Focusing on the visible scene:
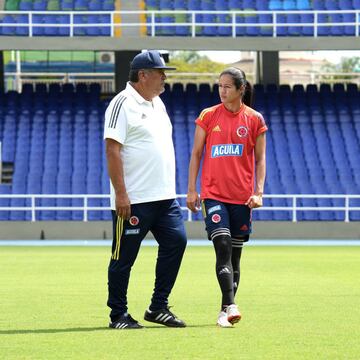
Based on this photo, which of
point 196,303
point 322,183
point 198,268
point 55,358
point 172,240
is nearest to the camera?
point 55,358

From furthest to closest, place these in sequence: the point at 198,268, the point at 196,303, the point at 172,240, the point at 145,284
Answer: the point at 198,268 → the point at 145,284 → the point at 196,303 → the point at 172,240

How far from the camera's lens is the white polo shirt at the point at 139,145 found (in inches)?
379

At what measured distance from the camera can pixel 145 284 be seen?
15117 mm

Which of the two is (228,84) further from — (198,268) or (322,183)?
(322,183)

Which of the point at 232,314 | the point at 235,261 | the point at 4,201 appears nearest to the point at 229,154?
the point at 235,261

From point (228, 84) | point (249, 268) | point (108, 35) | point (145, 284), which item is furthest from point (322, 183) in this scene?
point (228, 84)

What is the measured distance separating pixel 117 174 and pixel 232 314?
1.45m

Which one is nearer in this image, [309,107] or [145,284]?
[145,284]

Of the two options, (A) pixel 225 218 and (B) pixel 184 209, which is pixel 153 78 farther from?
(B) pixel 184 209

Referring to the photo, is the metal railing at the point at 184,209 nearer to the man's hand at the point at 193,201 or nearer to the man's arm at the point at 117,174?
the man's hand at the point at 193,201

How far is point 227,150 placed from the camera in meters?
10.1

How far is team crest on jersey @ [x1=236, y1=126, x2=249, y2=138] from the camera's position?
10.1 m

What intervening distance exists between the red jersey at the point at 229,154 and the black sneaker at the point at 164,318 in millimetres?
1053

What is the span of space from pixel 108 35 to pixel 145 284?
1990 cm
